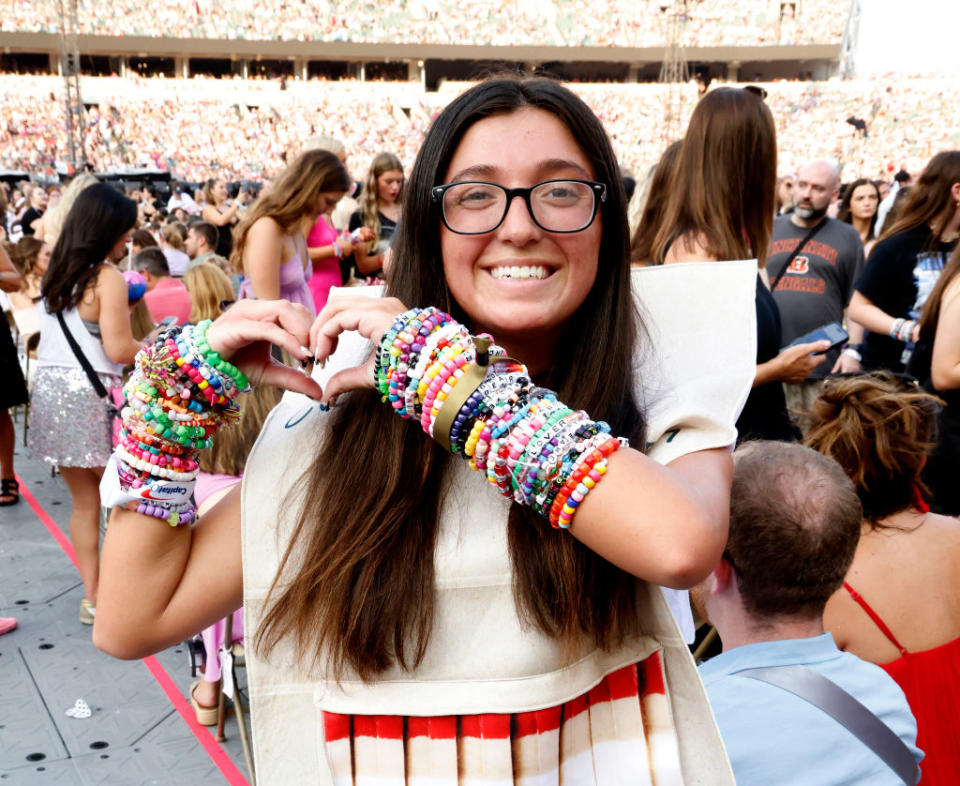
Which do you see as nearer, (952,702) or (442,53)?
(952,702)

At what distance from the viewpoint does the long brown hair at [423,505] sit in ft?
3.31

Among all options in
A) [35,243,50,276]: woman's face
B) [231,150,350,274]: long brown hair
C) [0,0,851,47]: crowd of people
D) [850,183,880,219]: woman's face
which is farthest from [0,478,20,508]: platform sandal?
[0,0,851,47]: crowd of people

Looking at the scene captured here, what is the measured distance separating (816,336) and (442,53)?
4034 centimetres

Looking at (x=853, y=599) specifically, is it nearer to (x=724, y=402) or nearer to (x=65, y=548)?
(x=724, y=402)

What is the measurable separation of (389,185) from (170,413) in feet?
15.8

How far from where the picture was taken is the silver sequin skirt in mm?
3799

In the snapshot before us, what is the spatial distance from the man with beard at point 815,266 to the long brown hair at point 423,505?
317 centimetres

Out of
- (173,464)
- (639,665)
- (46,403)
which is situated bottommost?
(46,403)

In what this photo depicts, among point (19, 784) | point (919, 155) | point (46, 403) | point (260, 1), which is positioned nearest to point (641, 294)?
point (19, 784)

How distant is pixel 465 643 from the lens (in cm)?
100

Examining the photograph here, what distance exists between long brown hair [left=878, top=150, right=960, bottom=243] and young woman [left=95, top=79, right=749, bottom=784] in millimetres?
3258

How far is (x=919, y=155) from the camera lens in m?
29.6

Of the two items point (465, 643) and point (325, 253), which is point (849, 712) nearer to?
point (465, 643)

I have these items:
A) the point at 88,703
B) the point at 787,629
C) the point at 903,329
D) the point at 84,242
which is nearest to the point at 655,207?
the point at 903,329
